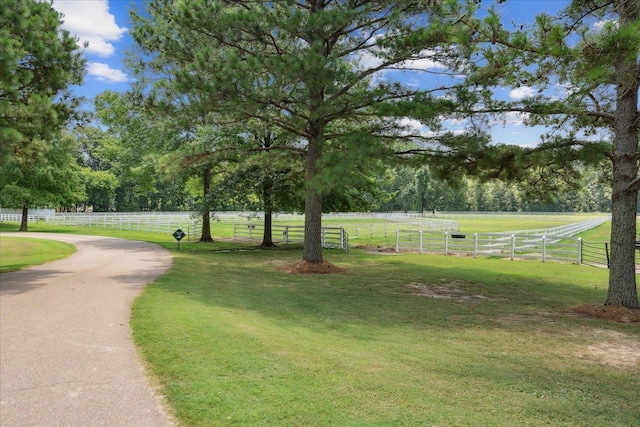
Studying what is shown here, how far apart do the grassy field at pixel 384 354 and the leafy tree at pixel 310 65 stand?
3914 mm

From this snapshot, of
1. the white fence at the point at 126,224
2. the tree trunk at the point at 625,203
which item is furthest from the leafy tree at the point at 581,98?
the white fence at the point at 126,224

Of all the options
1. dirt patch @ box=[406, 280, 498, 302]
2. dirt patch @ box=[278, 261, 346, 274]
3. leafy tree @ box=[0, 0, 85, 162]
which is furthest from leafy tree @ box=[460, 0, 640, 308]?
leafy tree @ box=[0, 0, 85, 162]

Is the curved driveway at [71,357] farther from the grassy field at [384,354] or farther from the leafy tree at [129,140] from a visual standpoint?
the leafy tree at [129,140]

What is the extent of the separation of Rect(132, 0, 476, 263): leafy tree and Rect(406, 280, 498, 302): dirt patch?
349 centimetres

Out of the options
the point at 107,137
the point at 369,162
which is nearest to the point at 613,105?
the point at 369,162

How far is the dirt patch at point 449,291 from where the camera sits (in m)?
10.6

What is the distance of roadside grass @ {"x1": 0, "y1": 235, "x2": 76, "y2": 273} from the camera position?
14.3 metres

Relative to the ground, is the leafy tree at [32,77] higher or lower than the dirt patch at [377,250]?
higher

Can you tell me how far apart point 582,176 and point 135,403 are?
1090 centimetres

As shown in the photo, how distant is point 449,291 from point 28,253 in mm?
15597

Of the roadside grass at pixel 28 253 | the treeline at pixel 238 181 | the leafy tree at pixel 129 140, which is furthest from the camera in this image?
the leafy tree at pixel 129 140

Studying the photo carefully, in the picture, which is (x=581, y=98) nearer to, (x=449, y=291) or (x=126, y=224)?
(x=449, y=291)

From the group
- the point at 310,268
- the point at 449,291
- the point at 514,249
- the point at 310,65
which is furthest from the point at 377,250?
the point at 310,65

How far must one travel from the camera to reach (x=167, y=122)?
45.8ft
